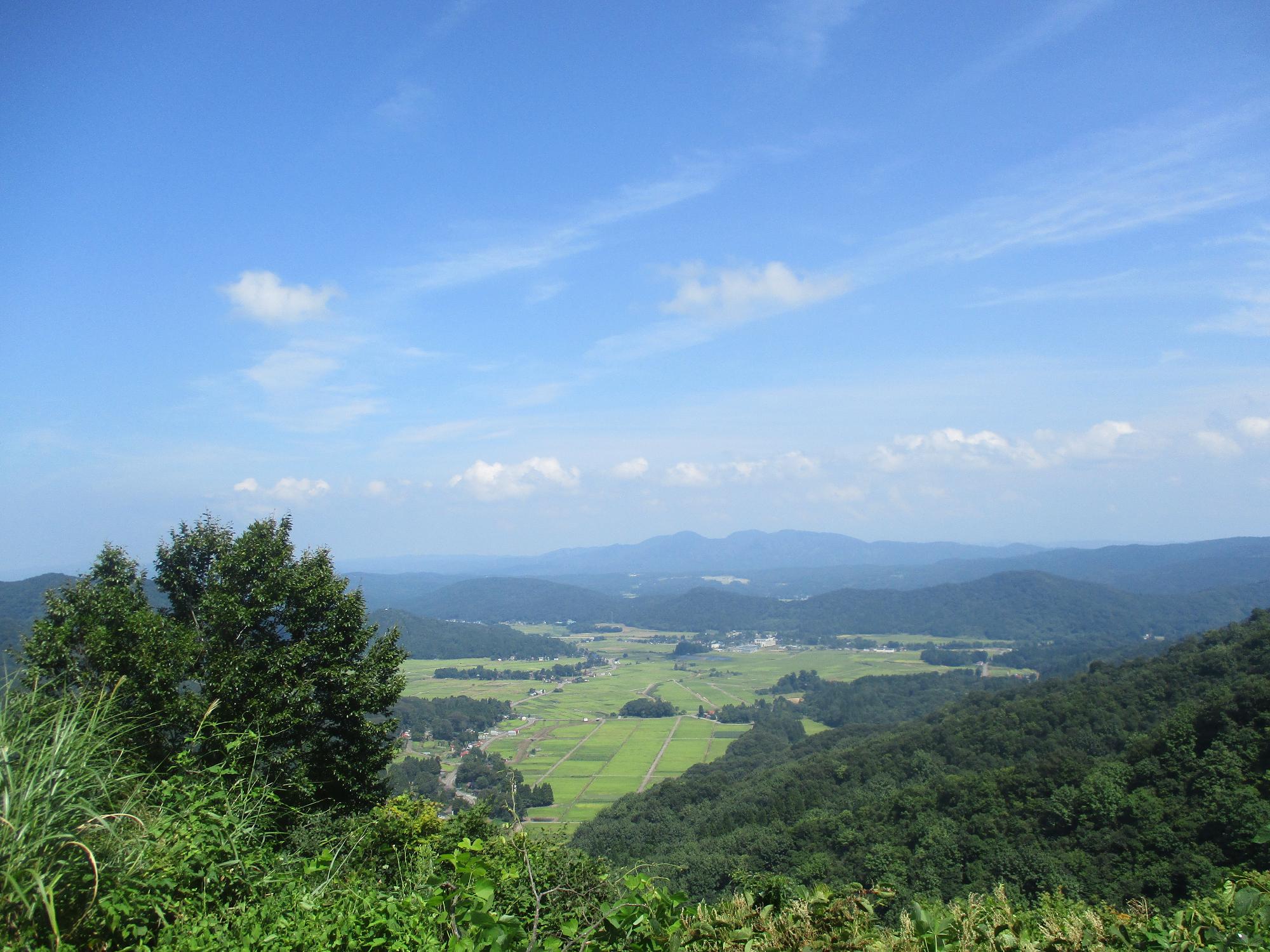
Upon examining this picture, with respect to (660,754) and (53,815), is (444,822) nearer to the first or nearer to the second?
(53,815)

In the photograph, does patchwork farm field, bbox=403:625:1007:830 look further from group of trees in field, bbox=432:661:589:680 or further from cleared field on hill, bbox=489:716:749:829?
group of trees in field, bbox=432:661:589:680

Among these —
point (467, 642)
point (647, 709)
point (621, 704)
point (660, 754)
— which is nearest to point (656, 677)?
point (621, 704)

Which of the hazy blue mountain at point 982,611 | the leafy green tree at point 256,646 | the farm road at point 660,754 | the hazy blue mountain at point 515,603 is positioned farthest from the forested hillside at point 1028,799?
the hazy blue mountain at point 515,603

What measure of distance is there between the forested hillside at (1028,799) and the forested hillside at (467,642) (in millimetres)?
67337

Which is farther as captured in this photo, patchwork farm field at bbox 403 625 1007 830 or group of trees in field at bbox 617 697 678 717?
group of trees in field at bbox 617 697 678 717

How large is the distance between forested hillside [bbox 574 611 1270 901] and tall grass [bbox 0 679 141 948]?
11062 mm

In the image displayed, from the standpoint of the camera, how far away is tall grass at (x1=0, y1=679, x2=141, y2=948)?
7.39ft

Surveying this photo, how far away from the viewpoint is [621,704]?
2840 inches

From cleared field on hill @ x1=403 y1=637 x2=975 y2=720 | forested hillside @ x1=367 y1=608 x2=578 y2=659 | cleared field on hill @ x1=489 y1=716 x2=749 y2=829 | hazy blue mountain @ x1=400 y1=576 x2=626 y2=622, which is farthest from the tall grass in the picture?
hazy blue mountain @ x1=400 y1=576 x2=626 y2=622

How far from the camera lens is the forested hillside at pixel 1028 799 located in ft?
64.1

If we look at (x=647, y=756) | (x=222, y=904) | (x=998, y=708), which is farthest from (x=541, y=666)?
(x=222, y=904)

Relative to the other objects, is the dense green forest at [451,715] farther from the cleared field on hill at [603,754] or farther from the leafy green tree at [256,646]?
the leafy green tree at [256,646]

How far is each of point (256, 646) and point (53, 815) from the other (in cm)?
Answer: 989

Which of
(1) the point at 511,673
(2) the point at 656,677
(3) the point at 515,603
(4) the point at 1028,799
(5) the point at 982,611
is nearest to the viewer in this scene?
(4) the point at 1028,799
